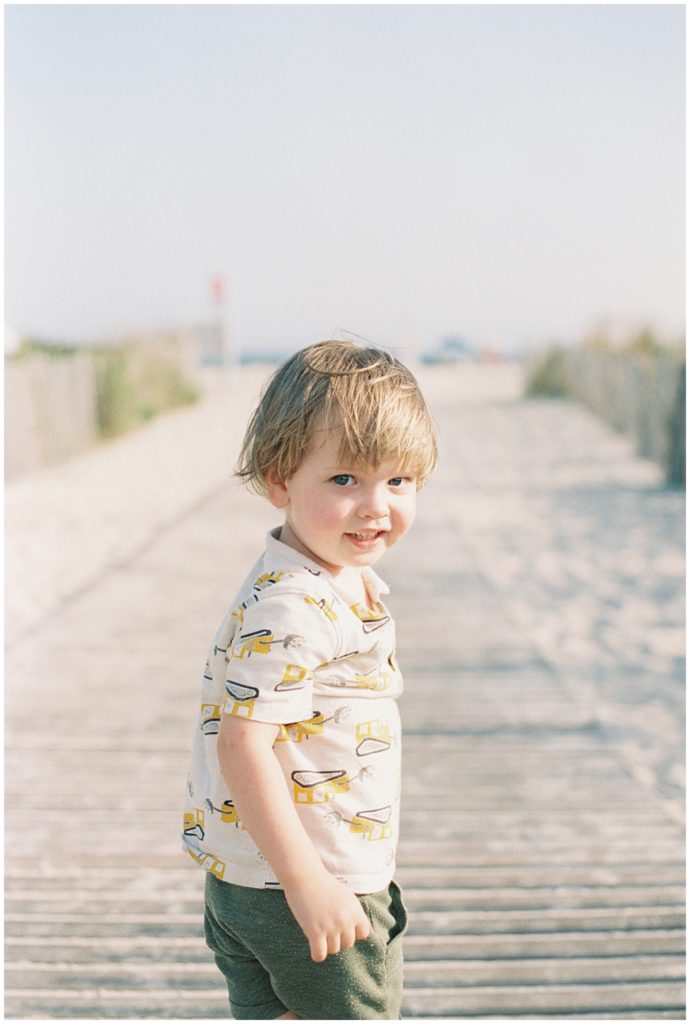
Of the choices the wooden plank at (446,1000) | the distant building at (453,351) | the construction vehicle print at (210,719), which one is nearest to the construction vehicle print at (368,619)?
the construction vehicle print at (210,719)

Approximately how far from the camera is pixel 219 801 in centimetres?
158

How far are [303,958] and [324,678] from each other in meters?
0.38

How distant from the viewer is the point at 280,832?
4.65 feet

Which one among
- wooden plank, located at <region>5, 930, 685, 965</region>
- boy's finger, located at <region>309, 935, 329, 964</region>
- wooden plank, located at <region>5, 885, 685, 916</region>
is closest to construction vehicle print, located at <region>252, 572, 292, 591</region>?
boy's finger, located at <region>309, 935, 329, 964</region>

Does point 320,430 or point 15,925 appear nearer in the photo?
point 320,430

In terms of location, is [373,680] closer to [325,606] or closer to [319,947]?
[325,606]

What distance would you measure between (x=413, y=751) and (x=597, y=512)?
689 centimetres

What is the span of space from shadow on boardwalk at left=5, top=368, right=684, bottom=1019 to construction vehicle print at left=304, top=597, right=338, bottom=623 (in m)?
1.29

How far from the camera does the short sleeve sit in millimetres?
1438

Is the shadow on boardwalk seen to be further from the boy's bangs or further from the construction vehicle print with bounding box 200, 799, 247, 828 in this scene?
the boy's bangs

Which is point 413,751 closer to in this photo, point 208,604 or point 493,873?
point 493,873

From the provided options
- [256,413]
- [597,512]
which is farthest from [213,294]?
[256,413]

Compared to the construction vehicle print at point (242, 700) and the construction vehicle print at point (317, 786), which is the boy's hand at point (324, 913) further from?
the construction vehicle print at point (242, 700)

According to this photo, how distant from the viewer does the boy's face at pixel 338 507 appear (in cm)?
156
